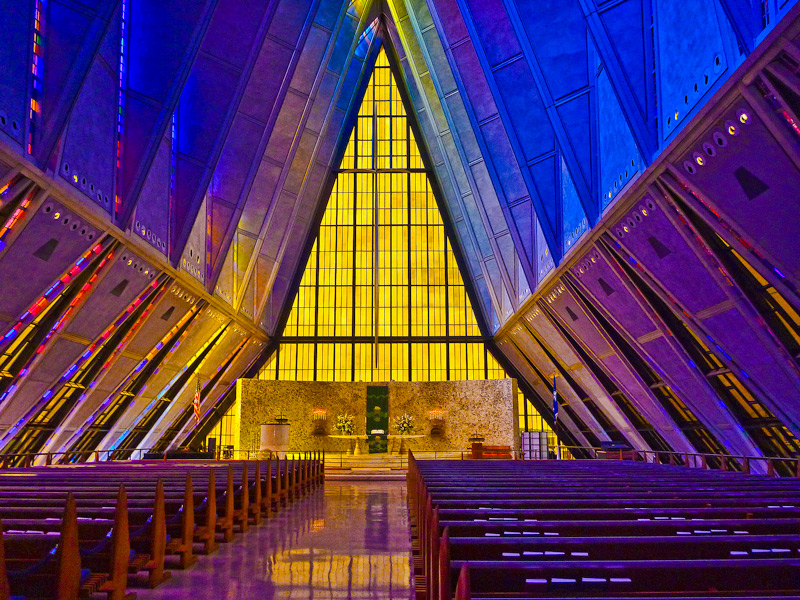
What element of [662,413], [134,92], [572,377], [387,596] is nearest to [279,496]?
[387,596]

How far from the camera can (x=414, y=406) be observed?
28.2 m

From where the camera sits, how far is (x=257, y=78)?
15.5 m

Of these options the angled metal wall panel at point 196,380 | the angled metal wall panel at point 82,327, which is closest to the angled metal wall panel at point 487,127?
the angled metal wall panel at point 82,327

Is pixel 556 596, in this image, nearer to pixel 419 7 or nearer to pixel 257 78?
pixel 257 78

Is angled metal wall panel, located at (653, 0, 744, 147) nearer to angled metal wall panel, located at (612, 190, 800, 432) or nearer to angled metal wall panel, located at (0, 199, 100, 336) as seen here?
angled metal wall panel, located at (612, 190, 800, 432)

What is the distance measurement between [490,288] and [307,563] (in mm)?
20684

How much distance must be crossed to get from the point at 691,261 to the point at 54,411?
14.3 metres

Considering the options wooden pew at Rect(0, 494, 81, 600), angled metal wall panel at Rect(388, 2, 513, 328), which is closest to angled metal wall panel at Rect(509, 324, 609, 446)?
angled metal wall panel at Rect(388, 2, 513, 328)

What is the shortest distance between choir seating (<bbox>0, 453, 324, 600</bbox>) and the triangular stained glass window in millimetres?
23347

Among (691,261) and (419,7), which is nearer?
(691,261)

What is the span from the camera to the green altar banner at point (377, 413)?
90.5 ft

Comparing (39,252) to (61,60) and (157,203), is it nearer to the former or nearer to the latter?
(61,60)

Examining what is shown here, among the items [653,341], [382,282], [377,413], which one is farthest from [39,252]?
[382,282]

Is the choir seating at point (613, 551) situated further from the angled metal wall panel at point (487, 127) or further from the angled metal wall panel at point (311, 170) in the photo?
the angled metal wall panel at point (311, 170)
